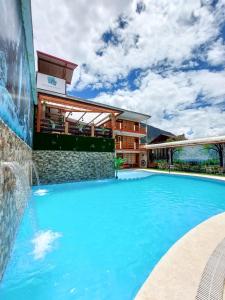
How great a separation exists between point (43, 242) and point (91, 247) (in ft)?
3.70

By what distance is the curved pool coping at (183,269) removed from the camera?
178 centimetres

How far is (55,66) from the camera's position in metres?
15.4

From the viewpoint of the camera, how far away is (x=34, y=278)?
2.68 m

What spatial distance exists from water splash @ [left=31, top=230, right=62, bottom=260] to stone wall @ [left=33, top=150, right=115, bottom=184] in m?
7.52

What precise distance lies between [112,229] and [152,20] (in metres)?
9.24

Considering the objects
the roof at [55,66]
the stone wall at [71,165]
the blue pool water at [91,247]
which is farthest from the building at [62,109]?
the blue pool water at [91,247]

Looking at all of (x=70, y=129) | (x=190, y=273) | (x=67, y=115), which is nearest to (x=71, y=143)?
(x=70, y=129)

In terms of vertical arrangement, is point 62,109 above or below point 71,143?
above

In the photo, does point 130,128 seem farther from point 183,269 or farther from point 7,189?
point 183,269

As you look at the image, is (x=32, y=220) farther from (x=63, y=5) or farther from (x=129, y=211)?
(x=63, y=5)

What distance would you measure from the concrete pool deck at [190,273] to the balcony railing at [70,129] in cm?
1135

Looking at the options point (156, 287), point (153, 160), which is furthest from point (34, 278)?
point (153, 160)

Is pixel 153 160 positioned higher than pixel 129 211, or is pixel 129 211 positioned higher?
pixel 153 160

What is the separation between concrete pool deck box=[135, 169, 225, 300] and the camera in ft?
5.78
